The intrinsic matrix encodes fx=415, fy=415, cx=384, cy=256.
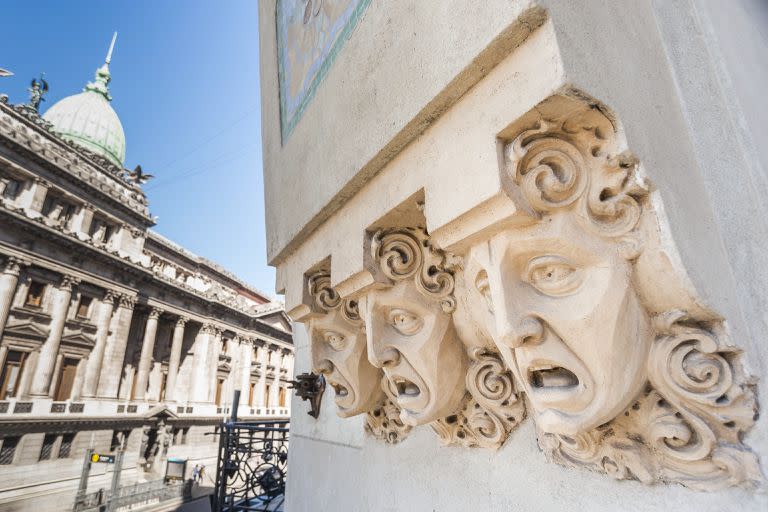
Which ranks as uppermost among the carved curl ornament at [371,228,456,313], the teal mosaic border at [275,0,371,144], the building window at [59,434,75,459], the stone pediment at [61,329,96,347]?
the stone pediment at [61,329,96,347]

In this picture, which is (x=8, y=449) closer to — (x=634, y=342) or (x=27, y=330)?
(x=27, y=330)

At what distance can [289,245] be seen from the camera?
7.55 feet

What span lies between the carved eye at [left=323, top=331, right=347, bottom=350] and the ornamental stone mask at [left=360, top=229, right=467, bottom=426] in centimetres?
45

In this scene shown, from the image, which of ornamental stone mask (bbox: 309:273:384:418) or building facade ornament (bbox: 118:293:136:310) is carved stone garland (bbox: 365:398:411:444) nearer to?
ornamental stone mask (bbox: 309:273:384:418)

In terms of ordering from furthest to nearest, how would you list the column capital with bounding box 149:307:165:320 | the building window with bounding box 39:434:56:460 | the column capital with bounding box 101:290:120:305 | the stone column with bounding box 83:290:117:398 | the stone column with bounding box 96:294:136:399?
the column capital with bounding box 149:307:165:320 → the column capital with bounding box 101:290:120:305 → the stone column with bounding box 96:294:136:399 → the stone column with bounding box 83:290:117:398 → the building window with bounding box 39:434:56:460

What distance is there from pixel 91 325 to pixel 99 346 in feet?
4.09

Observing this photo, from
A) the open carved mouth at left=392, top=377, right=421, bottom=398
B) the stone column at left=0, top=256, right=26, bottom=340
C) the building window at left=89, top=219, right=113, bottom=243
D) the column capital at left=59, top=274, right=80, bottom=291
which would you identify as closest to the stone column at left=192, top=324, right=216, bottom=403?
the building window at left=89, top=219, right=113, bottom=243

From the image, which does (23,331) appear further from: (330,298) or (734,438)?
(734,438)

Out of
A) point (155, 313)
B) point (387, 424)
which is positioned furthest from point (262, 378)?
point (387, 424)

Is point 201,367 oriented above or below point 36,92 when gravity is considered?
below

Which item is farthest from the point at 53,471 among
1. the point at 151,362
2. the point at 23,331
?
the point at 151,362

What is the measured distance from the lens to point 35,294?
67.7 feet

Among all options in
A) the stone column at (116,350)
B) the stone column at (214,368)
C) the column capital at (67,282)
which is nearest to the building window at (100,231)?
the column capital at (67,282)

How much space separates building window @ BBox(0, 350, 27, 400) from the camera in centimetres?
1909
